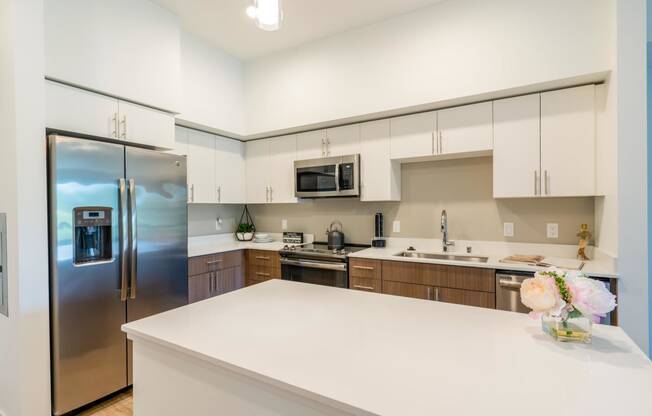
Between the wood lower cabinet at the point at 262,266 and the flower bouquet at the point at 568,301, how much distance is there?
2691mm

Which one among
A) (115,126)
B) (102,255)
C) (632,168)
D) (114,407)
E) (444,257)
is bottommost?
(114,407)

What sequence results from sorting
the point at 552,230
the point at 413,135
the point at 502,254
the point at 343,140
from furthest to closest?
the point at 343,140 < the point at 413,135 < the point at 502,254 < the point at 552,230

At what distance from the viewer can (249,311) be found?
1452 millimetres

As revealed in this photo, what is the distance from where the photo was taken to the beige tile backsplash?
2744mm

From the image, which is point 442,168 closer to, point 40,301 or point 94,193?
point 94,193

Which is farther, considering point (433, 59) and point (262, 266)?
point (262, 266)

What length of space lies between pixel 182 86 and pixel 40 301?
2.15 meters

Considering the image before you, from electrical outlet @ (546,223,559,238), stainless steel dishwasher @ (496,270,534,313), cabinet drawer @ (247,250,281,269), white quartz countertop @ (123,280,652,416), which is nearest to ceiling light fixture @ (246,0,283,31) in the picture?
white quartz countertop @ (123,280,652,416)

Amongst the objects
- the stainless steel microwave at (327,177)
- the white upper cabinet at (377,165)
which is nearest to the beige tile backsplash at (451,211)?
the white upper cabinet at (377,165)

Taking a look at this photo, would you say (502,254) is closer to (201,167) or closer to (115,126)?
(201,167)

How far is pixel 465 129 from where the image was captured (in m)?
2.79

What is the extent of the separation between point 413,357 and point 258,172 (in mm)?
3317

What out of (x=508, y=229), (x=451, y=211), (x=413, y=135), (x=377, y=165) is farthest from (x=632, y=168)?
(x=377, y=165)

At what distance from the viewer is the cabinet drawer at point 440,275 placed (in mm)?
2426
